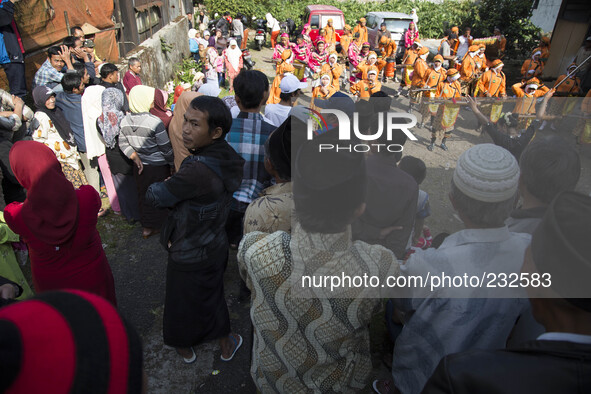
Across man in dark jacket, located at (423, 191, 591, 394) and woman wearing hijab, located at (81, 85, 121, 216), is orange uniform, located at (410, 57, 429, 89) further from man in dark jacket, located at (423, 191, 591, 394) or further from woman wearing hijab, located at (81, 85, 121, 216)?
man in dark jacket, located at (423, 191, 591, 394)

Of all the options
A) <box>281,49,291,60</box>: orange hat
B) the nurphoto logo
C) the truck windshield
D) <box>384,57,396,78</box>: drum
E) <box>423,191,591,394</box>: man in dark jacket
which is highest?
<box>423,191,591,394</box>: man in dark jacket

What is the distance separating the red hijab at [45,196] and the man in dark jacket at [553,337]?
2064 mm

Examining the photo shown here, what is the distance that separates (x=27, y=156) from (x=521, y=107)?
7678 mm

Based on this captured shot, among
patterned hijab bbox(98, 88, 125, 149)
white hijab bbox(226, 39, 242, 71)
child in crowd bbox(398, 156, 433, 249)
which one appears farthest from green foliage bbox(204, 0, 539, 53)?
patterned hijab bbox(98, 88, 125, 149)

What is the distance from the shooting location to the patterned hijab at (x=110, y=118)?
11.6ft

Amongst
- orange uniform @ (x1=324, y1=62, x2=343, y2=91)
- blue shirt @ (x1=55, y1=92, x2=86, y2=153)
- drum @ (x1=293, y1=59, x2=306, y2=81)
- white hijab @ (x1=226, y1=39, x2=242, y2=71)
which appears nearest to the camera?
blue shirt @ (x1=55, y1=92, x2=86, y2=153)

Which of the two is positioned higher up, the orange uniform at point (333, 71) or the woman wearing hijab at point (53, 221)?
the woman wearing hijab at point (53, 221)

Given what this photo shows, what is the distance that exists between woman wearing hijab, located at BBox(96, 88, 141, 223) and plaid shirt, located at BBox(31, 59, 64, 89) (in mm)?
1538

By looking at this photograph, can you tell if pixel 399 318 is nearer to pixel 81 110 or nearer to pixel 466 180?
pixel 466 180

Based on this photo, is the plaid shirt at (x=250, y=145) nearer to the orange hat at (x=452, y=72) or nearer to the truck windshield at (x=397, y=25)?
the orange hat at (x=452, y=72)

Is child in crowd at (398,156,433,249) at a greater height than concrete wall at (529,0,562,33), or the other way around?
concrete wall at (529,0,562,33)

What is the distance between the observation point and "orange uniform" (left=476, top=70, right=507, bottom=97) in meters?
7.63

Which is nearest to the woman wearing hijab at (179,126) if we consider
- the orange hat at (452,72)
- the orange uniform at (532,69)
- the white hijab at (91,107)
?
the white hijab at (91,107)

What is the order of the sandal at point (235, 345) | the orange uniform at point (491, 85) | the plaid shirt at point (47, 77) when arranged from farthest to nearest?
the orange uniform at point (491, 85)
the plaid shirt at point (47, 77)
the sandal at point (235, 345)
